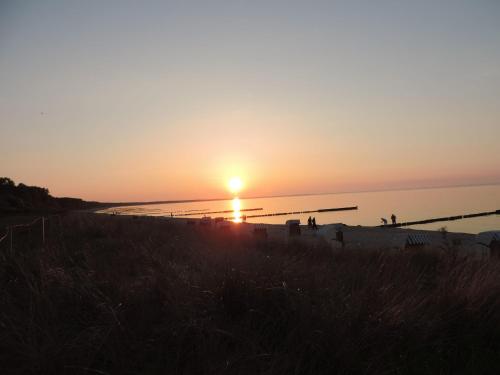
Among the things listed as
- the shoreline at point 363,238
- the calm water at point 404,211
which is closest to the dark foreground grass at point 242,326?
the shoreline at point 363,238

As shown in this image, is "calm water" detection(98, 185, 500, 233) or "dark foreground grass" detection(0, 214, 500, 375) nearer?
"dark foreground grass" detection(0, 214, 500, 375)

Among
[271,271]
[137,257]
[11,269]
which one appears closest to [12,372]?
[271,271]

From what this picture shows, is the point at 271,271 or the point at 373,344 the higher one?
the point at 271,271

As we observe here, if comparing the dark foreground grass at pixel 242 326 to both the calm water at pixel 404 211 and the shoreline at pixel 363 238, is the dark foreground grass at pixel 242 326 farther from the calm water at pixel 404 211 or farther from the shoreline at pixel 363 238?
the calm water at pixel 404 211

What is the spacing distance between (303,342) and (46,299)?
2404 mm

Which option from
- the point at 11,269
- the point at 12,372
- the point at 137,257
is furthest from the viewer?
the point at 137,257

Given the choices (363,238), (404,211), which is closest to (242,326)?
(363,238)

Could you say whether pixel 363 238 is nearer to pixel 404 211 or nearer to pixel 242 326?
pixel 242 326

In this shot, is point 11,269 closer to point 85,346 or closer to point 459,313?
point 85,346

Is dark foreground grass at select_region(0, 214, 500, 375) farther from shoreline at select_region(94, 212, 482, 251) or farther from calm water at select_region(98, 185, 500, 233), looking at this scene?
calm water at select_region(98, 185, 500, 233)

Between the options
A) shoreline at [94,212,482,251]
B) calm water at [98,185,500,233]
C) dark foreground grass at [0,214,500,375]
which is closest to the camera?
dark foreground grass at [0,214,500,375]

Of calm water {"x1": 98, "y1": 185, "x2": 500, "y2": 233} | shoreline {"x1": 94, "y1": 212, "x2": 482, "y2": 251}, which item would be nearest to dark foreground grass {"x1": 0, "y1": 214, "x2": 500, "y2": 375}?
shoreline {"x1": 94, "y1": 212, "x2": 482, "y2": 251}

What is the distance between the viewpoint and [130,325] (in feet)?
11.0

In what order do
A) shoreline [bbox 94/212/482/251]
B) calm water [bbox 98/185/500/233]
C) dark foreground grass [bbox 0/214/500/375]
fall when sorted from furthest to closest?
calm water [bbox 98/185/500/233]
shoreline [bbox 94/212/482/251]
dark foreground grass [bbox 0/214/500/375]
